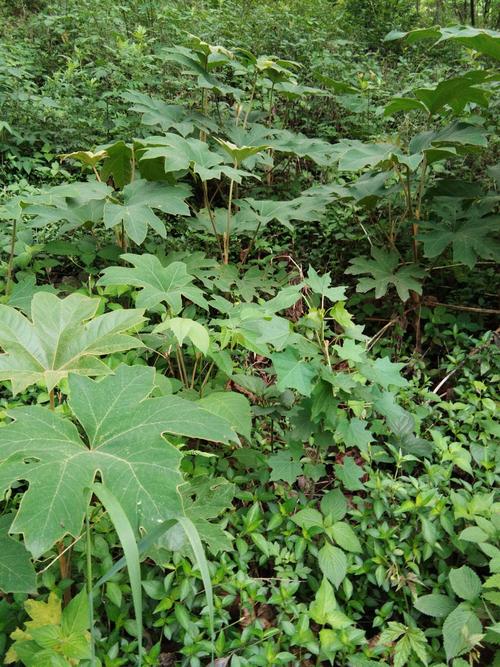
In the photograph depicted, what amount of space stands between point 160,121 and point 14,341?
225 cm

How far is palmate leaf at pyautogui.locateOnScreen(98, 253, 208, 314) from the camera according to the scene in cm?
176

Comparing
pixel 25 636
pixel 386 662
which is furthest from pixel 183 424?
pixel 386 662

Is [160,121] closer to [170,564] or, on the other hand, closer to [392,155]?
[392,155]

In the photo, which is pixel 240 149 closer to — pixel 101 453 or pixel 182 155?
pixel 182 155

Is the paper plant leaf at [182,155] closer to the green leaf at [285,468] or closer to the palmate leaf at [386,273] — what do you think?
the palmate leaf at [386,273]

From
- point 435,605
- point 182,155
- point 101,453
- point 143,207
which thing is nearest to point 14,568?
point 101,453

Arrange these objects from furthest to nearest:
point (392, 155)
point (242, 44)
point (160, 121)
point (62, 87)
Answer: point (242, 44), point (62, 87), point (160, 121), point (392, 155)

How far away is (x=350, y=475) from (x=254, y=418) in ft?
1.71

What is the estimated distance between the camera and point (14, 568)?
3.65 feet

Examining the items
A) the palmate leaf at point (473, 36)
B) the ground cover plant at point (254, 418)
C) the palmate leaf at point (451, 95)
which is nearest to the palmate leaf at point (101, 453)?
the ground cover plant at point (254, 418)

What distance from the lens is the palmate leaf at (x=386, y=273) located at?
8.22 ft

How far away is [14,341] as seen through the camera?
130 cm

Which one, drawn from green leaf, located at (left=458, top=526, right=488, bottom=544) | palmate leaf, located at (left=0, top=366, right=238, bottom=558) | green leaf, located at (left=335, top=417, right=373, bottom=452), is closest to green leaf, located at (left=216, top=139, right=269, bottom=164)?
green leaf, located at (left=335, top=417, right=373, bottom=452)

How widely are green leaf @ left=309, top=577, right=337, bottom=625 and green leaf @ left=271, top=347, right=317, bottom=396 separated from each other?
0.53 meters
